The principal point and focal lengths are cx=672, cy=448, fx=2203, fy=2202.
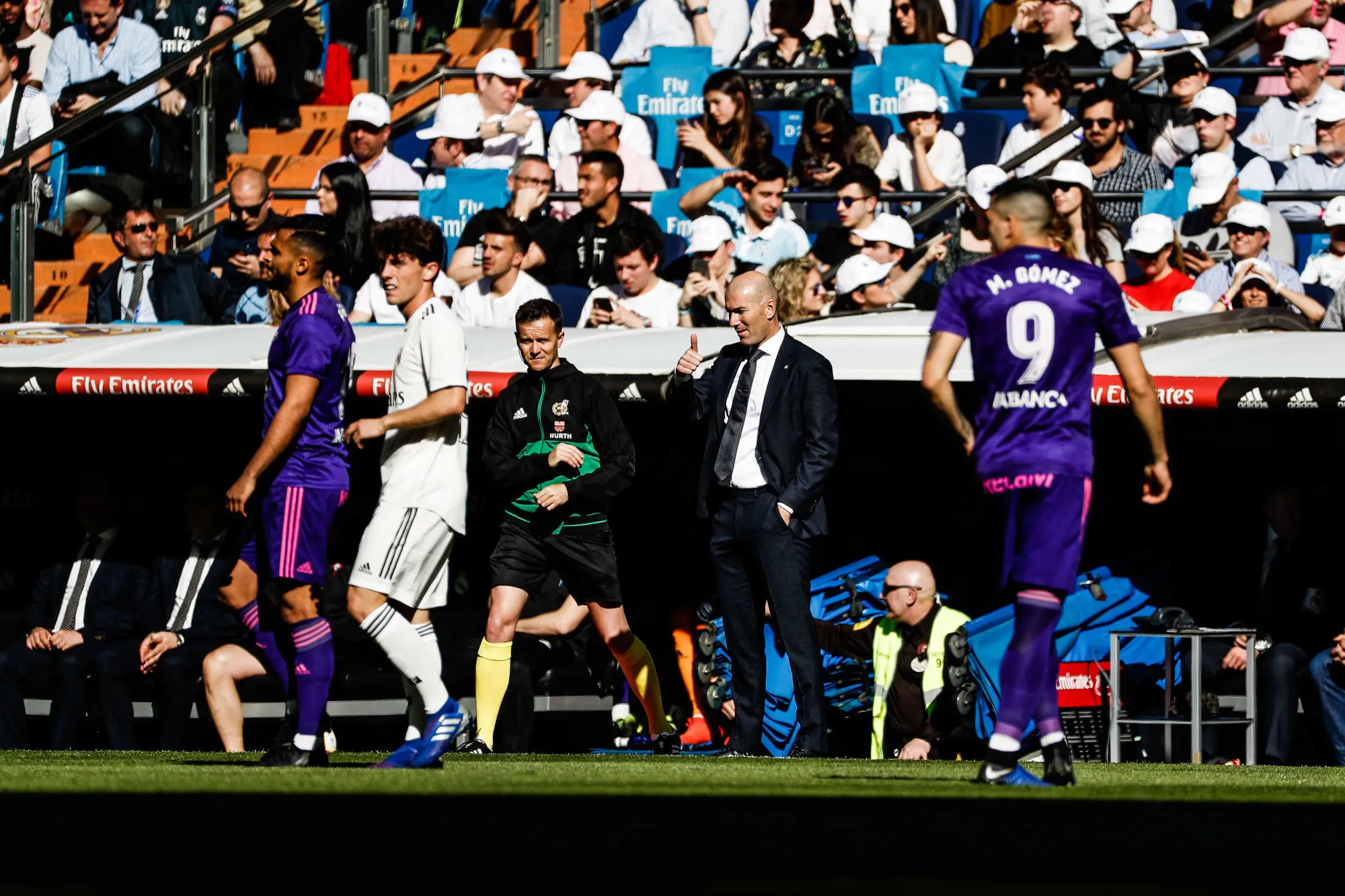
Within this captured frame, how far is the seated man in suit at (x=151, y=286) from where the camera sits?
12.0 metres

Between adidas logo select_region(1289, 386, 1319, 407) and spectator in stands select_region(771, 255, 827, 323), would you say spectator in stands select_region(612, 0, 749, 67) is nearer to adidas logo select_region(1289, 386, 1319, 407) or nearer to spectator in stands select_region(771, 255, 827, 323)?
spectator in stands select_region(771, 255, 827, 323)

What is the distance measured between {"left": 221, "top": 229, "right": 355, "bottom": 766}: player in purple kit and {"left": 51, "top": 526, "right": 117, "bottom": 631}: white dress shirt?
3.91m

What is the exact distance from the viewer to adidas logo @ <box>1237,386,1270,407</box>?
9016 mm

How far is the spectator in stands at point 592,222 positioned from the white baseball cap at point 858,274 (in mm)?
1135

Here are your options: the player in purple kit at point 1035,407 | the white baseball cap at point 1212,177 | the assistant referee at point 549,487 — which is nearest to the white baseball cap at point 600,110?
the white baseball cap at point 1212,177

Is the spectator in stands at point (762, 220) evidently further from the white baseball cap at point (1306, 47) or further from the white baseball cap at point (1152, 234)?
the white baseball cap at point (1306, 47)

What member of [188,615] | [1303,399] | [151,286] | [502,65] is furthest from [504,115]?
[1303,399]

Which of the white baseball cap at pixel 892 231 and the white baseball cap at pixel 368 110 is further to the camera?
the white baseball cap at pixel 368 110

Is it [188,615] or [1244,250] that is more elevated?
[1244,250]

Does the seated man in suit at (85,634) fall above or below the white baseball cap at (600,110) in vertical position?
below

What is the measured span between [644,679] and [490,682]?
67 cm

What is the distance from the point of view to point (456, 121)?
516 inches

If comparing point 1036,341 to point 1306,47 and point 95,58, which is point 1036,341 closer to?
point 1306,47

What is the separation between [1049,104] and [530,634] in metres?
4.53
